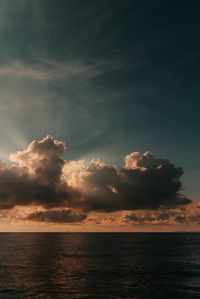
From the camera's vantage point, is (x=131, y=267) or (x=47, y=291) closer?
(x=47, y=291)

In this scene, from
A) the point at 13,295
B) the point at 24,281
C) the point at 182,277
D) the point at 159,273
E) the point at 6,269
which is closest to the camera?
the point at 13,295

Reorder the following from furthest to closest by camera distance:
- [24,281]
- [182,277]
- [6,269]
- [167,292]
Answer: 1. [6,269]
2. [182,277]
3. [24,281]
4. [167,292]

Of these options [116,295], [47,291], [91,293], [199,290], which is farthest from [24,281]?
[199,290]

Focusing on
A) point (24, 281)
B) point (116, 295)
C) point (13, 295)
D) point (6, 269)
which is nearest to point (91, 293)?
point (116, 295)

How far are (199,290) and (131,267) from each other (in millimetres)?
33791

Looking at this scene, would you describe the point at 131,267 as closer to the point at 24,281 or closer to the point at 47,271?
the point at 47,271

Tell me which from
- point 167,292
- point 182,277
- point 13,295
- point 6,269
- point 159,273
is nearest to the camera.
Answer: point 13,295

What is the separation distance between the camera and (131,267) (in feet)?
308

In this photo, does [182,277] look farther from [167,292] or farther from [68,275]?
[68,275]

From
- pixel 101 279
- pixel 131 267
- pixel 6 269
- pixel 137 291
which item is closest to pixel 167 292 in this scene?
pixel 137 291

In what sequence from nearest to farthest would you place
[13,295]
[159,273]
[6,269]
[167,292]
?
[13,295]
[167,292]
[159,273]
[6,269]

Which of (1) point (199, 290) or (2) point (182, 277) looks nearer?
(1) point (199, 290)

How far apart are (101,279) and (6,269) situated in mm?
27210

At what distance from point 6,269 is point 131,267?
30.9 metres
